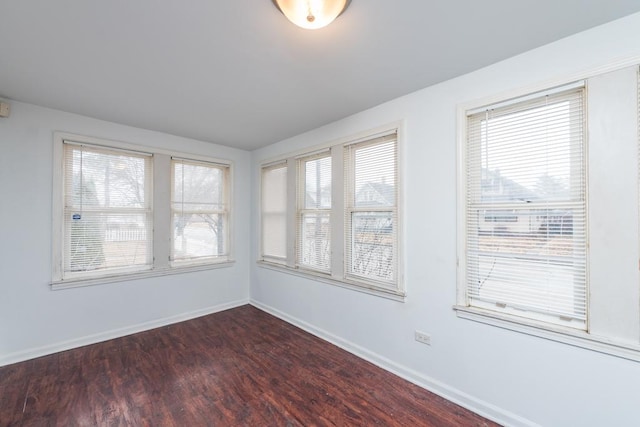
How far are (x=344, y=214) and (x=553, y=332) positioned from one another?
197 cm

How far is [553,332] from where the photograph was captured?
1.71m

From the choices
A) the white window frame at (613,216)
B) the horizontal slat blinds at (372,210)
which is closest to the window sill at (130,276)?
the horizontal slat blinds at (372,210)

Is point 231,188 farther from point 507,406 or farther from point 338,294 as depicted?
point 507,406

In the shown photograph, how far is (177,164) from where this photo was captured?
379 centimetres

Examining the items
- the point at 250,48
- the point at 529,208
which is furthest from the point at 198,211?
the point at 529,208

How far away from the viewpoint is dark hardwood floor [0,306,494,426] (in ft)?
6.34

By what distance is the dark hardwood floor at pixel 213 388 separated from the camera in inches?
76.1

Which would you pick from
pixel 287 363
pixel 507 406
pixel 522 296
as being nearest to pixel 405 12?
pixel 522 296

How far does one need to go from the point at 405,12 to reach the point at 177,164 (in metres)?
3.46

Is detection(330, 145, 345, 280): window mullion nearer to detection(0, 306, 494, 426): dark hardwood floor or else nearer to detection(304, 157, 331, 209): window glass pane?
detection(304, 157, 331, 209): window glass pane

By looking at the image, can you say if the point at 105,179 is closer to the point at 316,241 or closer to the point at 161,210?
the point at 161,210

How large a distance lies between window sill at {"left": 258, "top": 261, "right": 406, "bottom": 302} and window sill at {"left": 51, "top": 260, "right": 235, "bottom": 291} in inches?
35.2

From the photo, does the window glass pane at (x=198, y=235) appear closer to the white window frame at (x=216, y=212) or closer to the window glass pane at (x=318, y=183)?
the white window frame at (x=216, y=212)

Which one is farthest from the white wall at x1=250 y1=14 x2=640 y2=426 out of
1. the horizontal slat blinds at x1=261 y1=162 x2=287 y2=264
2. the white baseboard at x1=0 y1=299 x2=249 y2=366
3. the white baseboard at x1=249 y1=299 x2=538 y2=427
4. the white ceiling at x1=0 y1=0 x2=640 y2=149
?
the white baseboard at x1=0 y1=299 x2=249 y2=366
